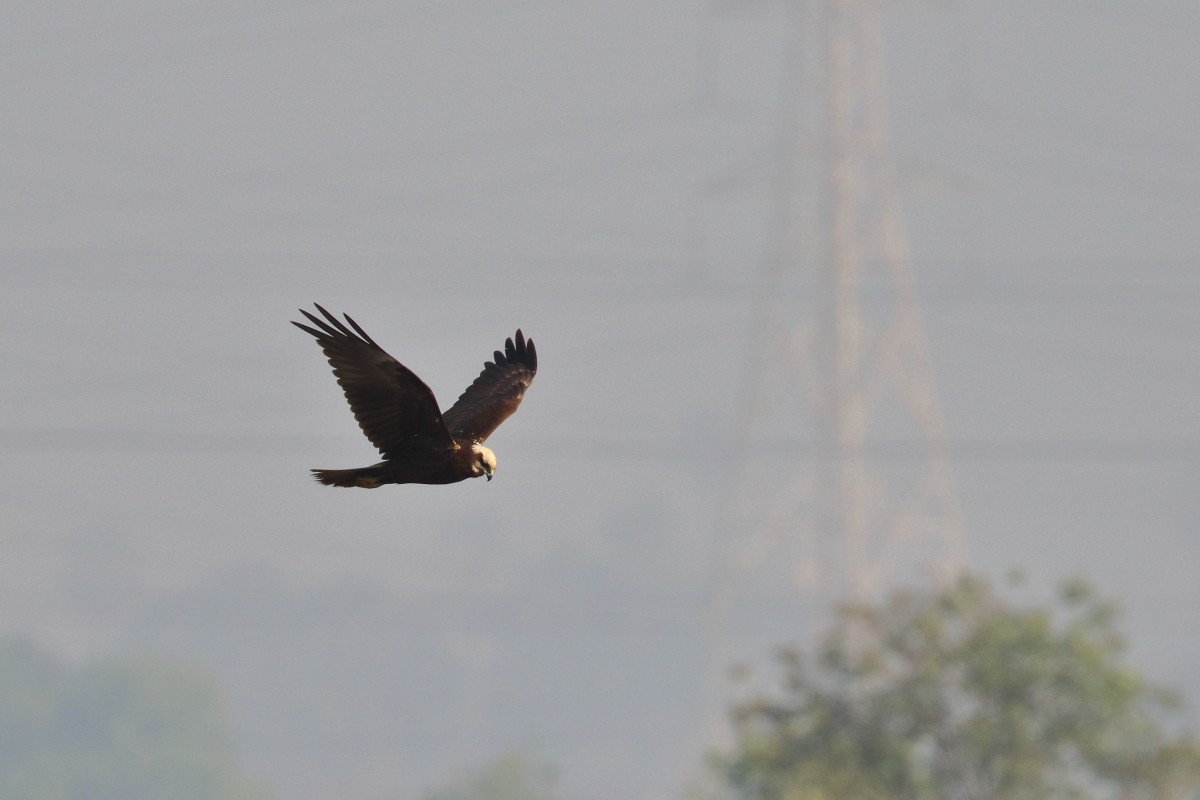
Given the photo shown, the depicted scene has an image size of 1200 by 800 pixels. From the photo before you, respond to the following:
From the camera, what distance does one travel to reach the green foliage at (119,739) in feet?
510

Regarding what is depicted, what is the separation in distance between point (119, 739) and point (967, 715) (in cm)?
12269

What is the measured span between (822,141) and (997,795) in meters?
29.1

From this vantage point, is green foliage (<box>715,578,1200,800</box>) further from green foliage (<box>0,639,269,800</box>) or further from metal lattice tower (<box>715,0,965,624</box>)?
green foliage (<box>0,639,269,800</box>)

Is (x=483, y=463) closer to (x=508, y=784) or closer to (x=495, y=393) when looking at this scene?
(x=495, y=393)

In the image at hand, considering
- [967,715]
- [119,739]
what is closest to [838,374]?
[967,715]

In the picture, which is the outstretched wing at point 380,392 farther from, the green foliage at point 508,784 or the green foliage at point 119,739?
the green foliage at point 119,739

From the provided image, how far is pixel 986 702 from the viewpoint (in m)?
40.2

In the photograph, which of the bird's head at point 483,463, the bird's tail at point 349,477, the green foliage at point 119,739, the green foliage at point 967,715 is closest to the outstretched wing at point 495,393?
the bird's head at point 483,463

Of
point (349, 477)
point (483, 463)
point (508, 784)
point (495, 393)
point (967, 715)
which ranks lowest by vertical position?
point (349, 477)

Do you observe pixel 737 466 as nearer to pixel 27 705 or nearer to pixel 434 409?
pixel 434 409

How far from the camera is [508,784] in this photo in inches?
4542

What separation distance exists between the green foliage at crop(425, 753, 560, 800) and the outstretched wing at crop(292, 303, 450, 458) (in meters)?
97.3

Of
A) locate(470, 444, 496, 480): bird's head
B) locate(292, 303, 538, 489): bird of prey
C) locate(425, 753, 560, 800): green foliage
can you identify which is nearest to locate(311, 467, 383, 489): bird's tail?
locate(292, 303, 538, 489): bird of prey

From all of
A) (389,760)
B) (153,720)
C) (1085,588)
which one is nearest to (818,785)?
(1085,588)
